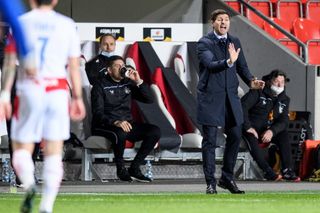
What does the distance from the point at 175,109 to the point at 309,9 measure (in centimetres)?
544

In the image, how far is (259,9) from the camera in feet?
72.7

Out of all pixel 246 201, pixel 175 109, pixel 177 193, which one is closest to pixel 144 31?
pixel 175 109

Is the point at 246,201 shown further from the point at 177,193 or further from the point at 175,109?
the point at 175,109

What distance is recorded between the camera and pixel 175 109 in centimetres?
1836

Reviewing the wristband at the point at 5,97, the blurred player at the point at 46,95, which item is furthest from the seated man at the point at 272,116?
the wristband at the point at 5,97

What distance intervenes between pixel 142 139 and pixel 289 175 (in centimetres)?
Result: 241

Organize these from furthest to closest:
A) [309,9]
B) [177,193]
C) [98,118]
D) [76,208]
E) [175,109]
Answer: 1. [309,9]
2. [175,109]
3. [98,118]
4. [177,193]
5. [76,208]

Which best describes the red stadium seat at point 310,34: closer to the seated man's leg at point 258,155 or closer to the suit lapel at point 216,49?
the seated man's leg at point 258,155

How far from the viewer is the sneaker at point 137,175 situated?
56.2 ft

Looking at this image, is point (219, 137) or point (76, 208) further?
point (219, 137)

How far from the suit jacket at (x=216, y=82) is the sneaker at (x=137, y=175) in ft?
10.1

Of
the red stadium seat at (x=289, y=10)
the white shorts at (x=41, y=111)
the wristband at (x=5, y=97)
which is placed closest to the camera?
the wristband at (x=5, y=97)

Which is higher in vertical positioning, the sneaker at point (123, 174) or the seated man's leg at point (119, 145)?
the seated man's leg at point (119, 145)

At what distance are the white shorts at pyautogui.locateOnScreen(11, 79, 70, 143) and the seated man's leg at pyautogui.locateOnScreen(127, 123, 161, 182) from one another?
7.73 m
